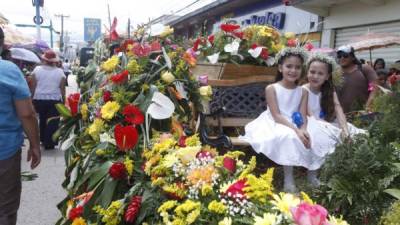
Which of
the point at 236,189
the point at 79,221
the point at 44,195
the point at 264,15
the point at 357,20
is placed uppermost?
the point at 264,15

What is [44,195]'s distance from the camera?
520 cm

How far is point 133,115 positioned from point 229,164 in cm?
93

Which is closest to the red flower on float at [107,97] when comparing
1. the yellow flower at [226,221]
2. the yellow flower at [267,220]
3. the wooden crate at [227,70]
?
the wooden crate at [227,70]

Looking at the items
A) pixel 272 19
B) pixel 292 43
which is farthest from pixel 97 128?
pixel 272 19

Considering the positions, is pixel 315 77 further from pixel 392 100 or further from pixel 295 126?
pixel 392 100

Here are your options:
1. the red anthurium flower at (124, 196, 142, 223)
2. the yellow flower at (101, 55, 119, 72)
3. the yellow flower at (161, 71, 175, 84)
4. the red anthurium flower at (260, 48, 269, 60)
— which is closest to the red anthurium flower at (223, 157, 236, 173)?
the red anthurium flower at (124, 196, 142, 223)

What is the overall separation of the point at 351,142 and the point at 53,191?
3.77 metres

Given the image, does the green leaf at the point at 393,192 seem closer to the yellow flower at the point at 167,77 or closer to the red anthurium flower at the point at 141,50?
the yellow flower at the point at 167,77

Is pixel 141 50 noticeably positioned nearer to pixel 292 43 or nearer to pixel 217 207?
pixel 292 43

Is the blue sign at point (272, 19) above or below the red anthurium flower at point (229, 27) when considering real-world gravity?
above

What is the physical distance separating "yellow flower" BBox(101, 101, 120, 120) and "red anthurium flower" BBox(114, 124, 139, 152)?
38 centimetres

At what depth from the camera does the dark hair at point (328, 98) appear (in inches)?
158

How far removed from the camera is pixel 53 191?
17.6 ft

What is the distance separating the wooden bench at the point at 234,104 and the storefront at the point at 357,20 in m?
5.03
